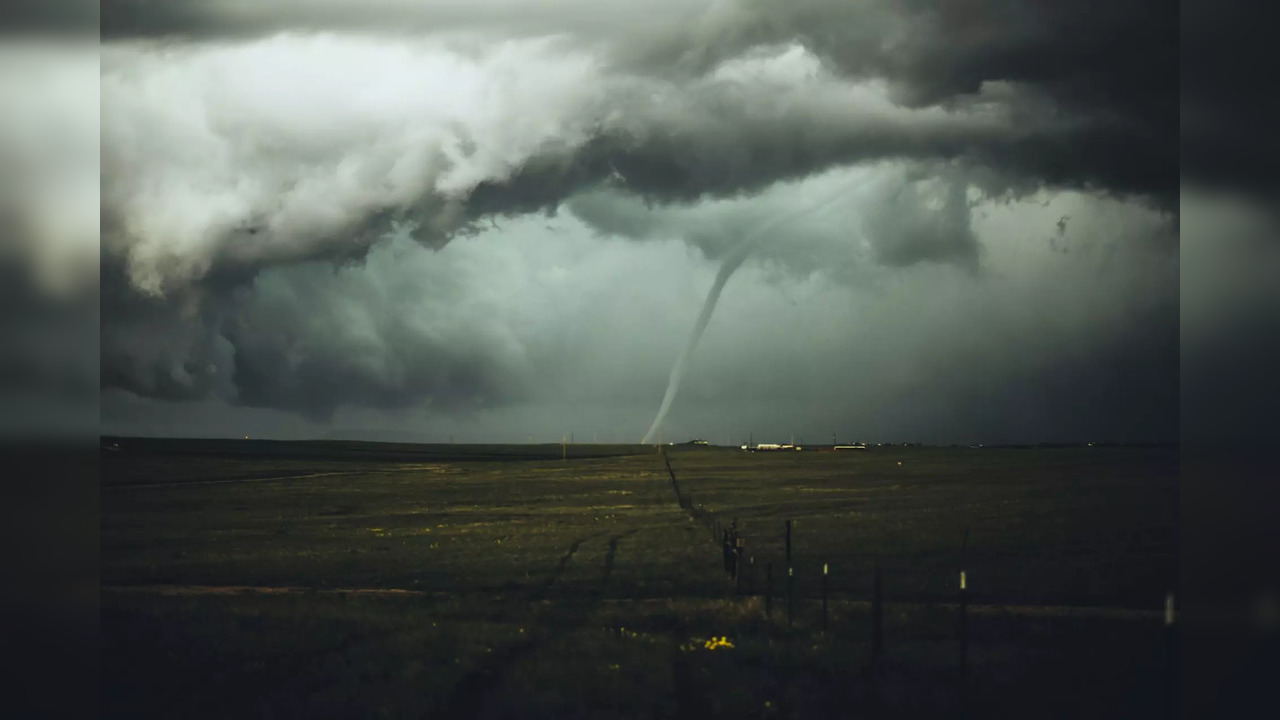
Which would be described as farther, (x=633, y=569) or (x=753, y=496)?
(x=753, y=496)

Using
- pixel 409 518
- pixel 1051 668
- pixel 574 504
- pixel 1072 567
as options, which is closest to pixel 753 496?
pixel 574 504

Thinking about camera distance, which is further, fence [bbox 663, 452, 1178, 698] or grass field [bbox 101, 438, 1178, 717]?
fence [bbox 663, 452, 1178, 698]

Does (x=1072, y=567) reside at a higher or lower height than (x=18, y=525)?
lower

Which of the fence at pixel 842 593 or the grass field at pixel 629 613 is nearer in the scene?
the grass field at pixel 629 613

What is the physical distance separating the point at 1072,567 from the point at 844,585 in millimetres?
11114

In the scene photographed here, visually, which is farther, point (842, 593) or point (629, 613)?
point (842, 593)

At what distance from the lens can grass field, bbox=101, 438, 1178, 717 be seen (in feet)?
64.7

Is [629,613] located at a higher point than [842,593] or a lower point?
higher

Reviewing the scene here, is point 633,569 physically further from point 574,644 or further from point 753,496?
point 753,496

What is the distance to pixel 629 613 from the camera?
29688 millimetres

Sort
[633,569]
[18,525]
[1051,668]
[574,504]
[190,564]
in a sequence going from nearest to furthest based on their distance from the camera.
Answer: [18,525]
[1051,668]
[633,569]
[190,564]
[574,504]

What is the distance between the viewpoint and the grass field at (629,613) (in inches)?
776

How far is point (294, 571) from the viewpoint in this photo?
144 ft

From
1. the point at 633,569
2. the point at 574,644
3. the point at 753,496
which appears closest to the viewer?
the point at 574,644
